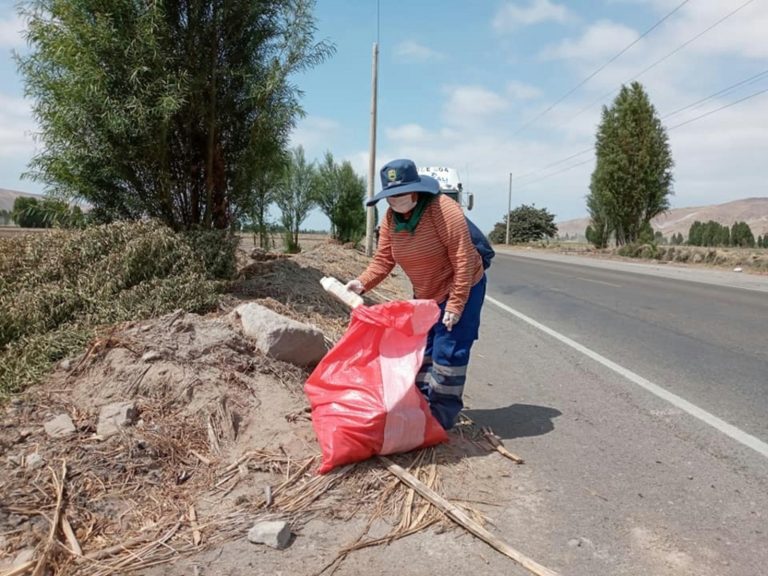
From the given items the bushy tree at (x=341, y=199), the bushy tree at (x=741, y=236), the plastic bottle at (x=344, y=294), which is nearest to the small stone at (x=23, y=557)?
the plastic bottle at (x=344, y=294)

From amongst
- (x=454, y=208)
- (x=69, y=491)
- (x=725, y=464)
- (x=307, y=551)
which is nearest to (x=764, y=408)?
(x=725, y=464)

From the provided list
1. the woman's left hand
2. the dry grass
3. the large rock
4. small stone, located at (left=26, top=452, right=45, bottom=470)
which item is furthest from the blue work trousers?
the dry grass

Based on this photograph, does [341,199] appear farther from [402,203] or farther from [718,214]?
[718,214]

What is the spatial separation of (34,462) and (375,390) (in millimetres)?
1780

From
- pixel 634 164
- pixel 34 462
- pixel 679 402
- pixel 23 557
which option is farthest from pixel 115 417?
pixel 634 164

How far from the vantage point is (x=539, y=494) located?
315cm

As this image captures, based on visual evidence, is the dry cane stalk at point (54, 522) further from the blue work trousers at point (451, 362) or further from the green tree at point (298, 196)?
the green tree at point (298, 196)

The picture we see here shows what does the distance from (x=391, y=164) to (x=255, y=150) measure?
4.19 metres

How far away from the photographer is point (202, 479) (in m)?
3.19

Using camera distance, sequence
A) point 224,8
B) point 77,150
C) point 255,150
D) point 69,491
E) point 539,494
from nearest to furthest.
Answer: point 69,491 → point 539,494 → point 77,150 → point 224,8 → point 255,150

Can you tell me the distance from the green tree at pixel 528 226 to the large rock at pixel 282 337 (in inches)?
2620

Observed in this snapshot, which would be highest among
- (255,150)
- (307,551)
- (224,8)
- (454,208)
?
(224,8)

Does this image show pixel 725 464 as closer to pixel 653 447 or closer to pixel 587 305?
pixel 653 447

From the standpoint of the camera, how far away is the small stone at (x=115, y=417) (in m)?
3.39
